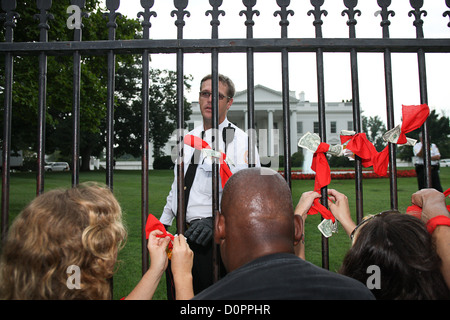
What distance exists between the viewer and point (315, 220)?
7.70 m

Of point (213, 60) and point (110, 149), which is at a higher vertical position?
point (213, 60)

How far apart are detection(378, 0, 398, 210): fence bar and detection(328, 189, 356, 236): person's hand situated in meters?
0.29

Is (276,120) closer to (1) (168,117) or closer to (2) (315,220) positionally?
(1) (168,117)

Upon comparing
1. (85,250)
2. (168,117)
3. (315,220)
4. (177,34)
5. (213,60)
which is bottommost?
(315,220)

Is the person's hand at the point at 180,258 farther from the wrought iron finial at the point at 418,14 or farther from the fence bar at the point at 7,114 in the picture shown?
the wrought iron finial at the point at 418,14

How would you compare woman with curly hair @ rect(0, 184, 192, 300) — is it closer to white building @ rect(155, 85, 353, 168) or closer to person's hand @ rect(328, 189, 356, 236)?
person's hand @ rect(328, 189, 356, 236)

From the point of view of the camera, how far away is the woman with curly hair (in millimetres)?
1472

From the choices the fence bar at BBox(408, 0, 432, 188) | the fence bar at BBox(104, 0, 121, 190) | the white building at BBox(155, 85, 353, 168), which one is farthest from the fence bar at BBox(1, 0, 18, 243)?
the white building at BBox(155, 85, 353, 168)

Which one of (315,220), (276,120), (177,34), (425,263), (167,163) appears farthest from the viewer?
(276,120)

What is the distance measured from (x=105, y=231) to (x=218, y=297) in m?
0.76

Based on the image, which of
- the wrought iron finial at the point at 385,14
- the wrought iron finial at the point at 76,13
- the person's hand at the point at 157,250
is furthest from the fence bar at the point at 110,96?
the wrought iron finial at the point at 385,14

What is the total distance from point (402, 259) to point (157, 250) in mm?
1269

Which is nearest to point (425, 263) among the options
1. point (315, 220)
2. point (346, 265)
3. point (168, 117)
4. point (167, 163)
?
point (346, 265)

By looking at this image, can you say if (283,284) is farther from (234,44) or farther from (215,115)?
(234,44)
